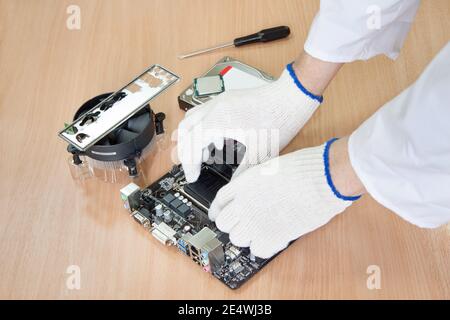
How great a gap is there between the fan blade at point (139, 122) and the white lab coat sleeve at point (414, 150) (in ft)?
1.62

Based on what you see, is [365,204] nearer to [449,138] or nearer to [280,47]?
[449,138]

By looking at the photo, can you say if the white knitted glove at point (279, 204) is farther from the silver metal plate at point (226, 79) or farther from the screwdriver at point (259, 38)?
the screwdriver at point (259, 38)

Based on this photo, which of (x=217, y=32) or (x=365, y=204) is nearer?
(x=365, y=204)

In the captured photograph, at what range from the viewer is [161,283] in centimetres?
123

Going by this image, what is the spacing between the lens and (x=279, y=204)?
124 centimetres

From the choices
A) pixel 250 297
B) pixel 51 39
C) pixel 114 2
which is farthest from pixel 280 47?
pixel 250 297

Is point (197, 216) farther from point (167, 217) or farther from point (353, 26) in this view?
point (353, 26)

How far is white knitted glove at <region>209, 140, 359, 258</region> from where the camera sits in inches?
47.4

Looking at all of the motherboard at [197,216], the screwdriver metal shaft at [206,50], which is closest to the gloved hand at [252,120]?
the motherboard at [197,216]

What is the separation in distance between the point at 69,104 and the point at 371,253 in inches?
32.5

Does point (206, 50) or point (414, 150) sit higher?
point (414, 150)

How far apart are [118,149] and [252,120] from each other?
304mm

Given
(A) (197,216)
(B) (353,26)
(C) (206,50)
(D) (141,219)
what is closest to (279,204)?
(A) (197,216)

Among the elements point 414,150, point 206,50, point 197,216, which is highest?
point 414,150
